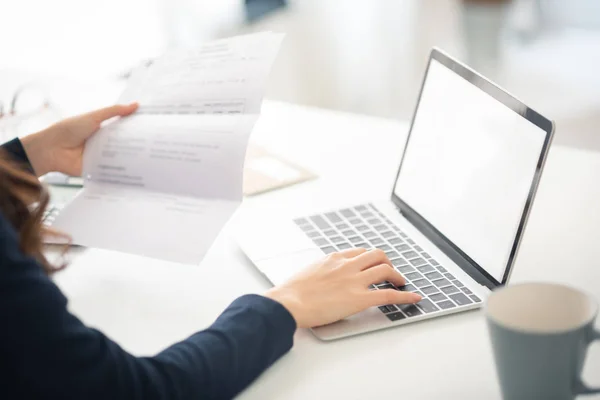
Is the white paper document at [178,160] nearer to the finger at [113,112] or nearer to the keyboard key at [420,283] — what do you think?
the finger at [113,112]

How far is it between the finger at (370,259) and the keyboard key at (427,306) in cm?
7

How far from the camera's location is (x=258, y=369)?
84 centimetres

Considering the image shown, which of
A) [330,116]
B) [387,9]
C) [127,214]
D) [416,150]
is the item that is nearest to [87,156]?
[127,214]

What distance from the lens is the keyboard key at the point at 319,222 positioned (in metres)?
1.15

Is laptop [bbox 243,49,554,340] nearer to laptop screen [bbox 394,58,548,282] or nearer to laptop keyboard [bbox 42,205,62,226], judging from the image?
laptop screen [bbox 394,58,548,282]

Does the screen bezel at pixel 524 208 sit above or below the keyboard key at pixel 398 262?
above

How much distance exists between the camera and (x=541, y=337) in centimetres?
68

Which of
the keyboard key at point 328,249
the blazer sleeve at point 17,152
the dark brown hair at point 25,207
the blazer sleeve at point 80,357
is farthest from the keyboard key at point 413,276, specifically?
the blazer sleeve at point 17,152

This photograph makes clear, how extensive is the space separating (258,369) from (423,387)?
6.6 inches

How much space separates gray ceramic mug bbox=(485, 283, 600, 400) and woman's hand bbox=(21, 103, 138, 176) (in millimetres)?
655

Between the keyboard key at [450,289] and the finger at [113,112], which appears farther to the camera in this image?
the finger at [113,112]

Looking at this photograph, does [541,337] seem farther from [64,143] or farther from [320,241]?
[64,143]

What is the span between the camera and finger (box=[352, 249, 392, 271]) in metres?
0.96

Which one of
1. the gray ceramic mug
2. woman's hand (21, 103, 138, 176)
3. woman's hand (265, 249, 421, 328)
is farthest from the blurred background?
the gray ceramic mug
